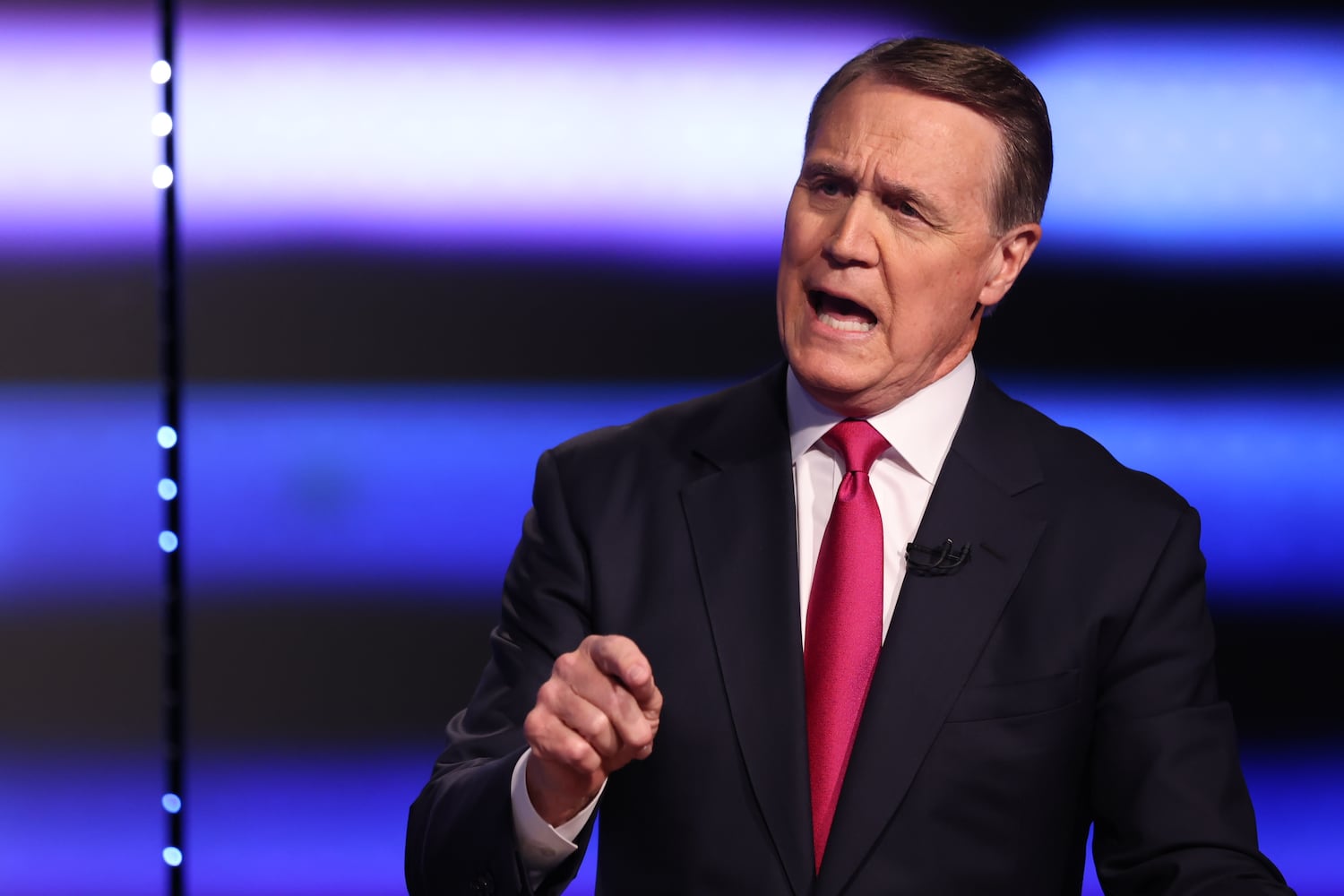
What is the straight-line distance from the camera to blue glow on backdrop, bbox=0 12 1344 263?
254 centimetres

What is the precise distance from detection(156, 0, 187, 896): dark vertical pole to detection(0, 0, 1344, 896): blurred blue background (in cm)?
3

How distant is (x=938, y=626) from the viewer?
1.67 metres

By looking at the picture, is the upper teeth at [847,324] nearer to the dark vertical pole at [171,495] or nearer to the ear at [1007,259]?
the ear at [1007,259]

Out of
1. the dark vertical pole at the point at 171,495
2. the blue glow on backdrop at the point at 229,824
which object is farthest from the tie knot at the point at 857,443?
the dark vertical pole at the point at 171,495

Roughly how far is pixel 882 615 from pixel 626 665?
48 centimetres

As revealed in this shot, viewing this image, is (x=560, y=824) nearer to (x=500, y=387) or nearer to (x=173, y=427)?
(x=500, y=387)

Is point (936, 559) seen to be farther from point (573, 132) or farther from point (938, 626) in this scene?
point (573, 132)

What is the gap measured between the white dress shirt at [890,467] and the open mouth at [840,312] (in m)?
0.13

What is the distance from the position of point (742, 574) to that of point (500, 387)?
1.05 m

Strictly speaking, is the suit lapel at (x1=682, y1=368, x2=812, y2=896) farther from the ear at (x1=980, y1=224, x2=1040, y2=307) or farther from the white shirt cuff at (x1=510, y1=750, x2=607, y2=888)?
the ear at (x1=980, y1=224, x2=1040, y2=307)

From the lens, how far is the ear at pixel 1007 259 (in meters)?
1.86

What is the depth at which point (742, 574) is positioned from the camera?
68.2 inches

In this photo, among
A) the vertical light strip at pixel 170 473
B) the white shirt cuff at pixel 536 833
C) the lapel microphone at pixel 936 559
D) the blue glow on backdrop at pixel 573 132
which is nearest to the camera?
the white shirt cuff at pixel 536 833

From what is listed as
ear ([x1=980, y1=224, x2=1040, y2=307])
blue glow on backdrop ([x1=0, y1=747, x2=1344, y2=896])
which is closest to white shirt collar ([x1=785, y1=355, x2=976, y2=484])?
ear ([x1=980, y1=224, x2=1040, y2=307])
